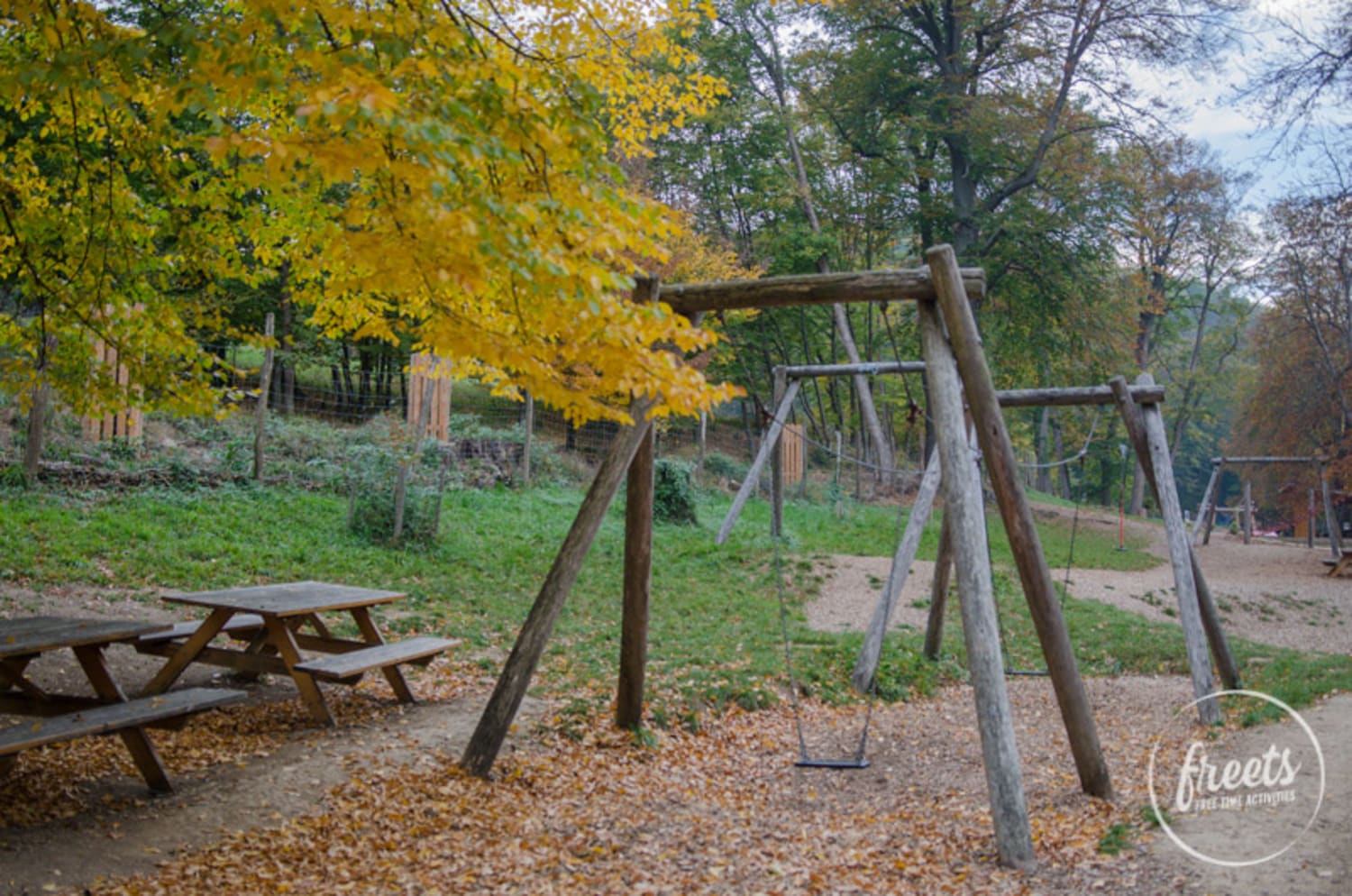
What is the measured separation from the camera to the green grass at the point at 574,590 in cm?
705

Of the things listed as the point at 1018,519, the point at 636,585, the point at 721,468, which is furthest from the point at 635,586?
the point at 721,468

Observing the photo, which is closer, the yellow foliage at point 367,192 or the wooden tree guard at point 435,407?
the yellow foliage at point 367,192

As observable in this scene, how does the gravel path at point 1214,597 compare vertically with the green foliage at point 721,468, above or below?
below

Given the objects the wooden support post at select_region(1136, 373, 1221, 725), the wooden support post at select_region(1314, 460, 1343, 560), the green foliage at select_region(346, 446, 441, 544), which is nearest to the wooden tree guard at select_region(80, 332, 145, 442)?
the green foliage at select_region(346, 446, 441, 544)

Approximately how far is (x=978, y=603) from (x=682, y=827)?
5.43ft

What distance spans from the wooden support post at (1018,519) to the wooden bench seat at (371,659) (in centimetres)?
322

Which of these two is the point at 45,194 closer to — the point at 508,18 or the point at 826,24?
the point at 508,18

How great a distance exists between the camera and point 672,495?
13828 mm

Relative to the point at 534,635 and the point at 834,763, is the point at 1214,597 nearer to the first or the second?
the point at 834,763

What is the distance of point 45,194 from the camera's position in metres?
5.28

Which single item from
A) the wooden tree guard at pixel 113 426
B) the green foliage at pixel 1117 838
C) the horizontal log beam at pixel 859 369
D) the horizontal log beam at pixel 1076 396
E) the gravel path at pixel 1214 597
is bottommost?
the gravel path at pixel 1214 597

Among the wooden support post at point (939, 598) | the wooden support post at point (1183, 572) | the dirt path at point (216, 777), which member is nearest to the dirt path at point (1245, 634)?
the wooden support post at point (1183, 572)

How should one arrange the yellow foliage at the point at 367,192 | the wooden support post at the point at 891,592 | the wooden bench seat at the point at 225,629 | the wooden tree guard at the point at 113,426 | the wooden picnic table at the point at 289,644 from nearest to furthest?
the yellow foliage at the point at 367,192 → the wooden picnic table at the point at 289,644 → the wooden bench seat at the point at 225,629 → the wooden support post at the point at 891,592 → the wooden tree guard at the point at 113,426

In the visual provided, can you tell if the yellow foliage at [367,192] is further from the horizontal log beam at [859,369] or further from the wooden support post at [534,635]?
the horizontal log beam at [859,369]
